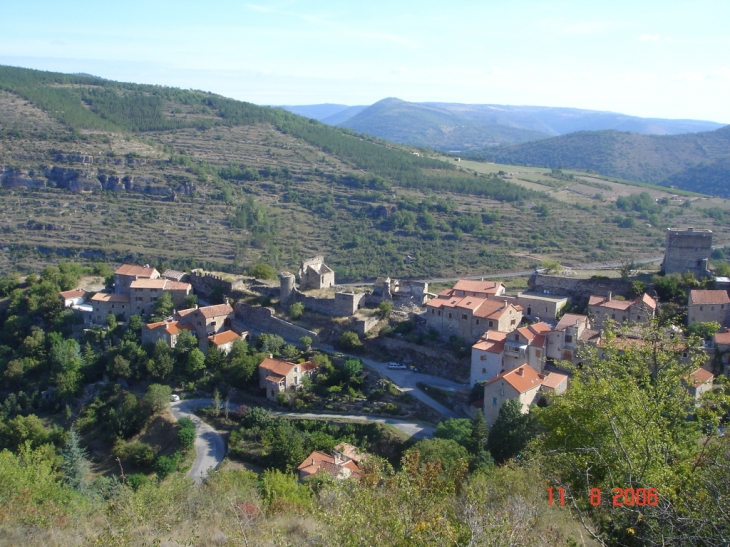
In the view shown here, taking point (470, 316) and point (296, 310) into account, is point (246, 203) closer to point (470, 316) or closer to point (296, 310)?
point (296, 310)

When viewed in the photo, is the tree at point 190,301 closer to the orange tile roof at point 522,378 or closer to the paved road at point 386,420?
the paved road at point 386,420

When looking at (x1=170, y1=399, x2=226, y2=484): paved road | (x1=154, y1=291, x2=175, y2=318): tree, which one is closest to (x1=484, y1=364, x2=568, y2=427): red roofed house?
(x1=170, y1=399, x2=226, y2=484): paved road

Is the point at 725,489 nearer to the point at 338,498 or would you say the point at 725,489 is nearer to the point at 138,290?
the point at 338,498

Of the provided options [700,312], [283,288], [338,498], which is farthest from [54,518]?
[700,312]

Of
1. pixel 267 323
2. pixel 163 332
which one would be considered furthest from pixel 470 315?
pixel 163 332

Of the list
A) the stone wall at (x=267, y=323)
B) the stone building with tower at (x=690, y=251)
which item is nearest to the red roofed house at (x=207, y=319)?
the stone wall at (x=267, y=323)

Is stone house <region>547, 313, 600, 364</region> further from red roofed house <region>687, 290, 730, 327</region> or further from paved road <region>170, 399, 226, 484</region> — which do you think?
paved road <region>170, 399, 226, 484</region>
